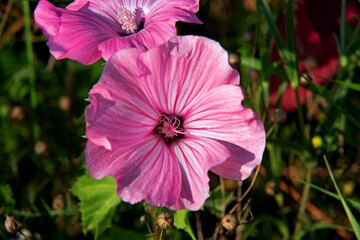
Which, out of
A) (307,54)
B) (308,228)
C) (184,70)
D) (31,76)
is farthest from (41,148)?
(307,54)

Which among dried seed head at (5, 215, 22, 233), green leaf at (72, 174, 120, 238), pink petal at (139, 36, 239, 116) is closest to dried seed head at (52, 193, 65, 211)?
green leaf at (72, 174, 120, 238)

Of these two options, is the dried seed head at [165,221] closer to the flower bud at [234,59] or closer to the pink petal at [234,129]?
the pink petal at [234,129]

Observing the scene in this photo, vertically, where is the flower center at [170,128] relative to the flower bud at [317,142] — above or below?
above

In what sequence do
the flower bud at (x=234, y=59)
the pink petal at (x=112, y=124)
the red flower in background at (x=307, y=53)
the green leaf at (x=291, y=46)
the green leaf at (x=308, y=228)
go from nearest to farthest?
the pink petal at (x=112, y=124), the flower bud at (x=234, y=59), the green leaf at (x=291, y=46), the green leaf at (x=308, y=228), the red flower in background at (x=307, y=53)

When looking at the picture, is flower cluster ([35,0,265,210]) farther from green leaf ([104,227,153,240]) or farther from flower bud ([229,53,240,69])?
green leaf ([104,227,153,240])

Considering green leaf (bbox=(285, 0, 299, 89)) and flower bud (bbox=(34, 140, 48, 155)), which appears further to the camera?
flower bud (bbox=(34, 140, 48, 155))

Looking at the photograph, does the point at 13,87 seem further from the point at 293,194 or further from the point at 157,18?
the point at 293,194

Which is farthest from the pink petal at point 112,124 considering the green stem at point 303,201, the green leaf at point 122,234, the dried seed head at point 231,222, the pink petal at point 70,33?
the green stem at point 303,201

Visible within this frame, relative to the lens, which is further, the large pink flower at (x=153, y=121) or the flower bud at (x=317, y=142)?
the flower bud at (x=317, y=142)
